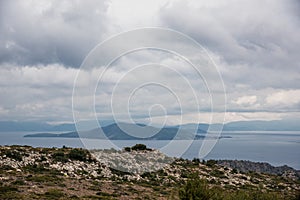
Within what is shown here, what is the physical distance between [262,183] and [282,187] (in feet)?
9.27

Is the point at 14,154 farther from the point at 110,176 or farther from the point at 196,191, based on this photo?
the point at 196,191

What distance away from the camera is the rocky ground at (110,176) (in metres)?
32.7

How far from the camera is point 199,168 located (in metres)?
55.5

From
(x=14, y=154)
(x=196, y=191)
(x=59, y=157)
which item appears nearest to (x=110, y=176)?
(x=59, y=157)

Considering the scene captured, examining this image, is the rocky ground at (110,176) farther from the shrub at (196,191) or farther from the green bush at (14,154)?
the shrub at (196,191)

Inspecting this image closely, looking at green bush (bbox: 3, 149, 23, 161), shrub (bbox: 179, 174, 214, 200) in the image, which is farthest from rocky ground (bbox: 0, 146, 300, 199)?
shrub (bbox: 179, 174, 214, 200)

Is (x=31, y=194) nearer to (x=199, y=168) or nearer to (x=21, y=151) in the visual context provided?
(x=21, y=151)

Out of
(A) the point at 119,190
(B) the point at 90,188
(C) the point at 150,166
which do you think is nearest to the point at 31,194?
(B) the point at 90,188

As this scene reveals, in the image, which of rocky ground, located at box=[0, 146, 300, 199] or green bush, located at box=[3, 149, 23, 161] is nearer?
rocky ground, located at box=[0, 146, 300, 199]

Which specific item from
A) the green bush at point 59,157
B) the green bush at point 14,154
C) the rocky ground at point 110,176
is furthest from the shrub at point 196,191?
the green bush at point 14,154

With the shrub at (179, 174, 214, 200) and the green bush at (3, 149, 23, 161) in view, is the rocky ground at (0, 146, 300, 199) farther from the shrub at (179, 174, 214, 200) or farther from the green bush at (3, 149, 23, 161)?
the shrub at (179, 174, 214, 200)

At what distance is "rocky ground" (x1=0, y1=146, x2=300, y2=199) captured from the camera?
32719 mm

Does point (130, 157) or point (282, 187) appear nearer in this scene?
point (282, 187)

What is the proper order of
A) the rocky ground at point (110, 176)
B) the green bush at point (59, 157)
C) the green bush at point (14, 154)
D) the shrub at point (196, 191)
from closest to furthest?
the shrub at point (196, 191) → the rocky ground at point (110, 176) → the green bush at point (14, 154) → the green bush at point (59, 157)
